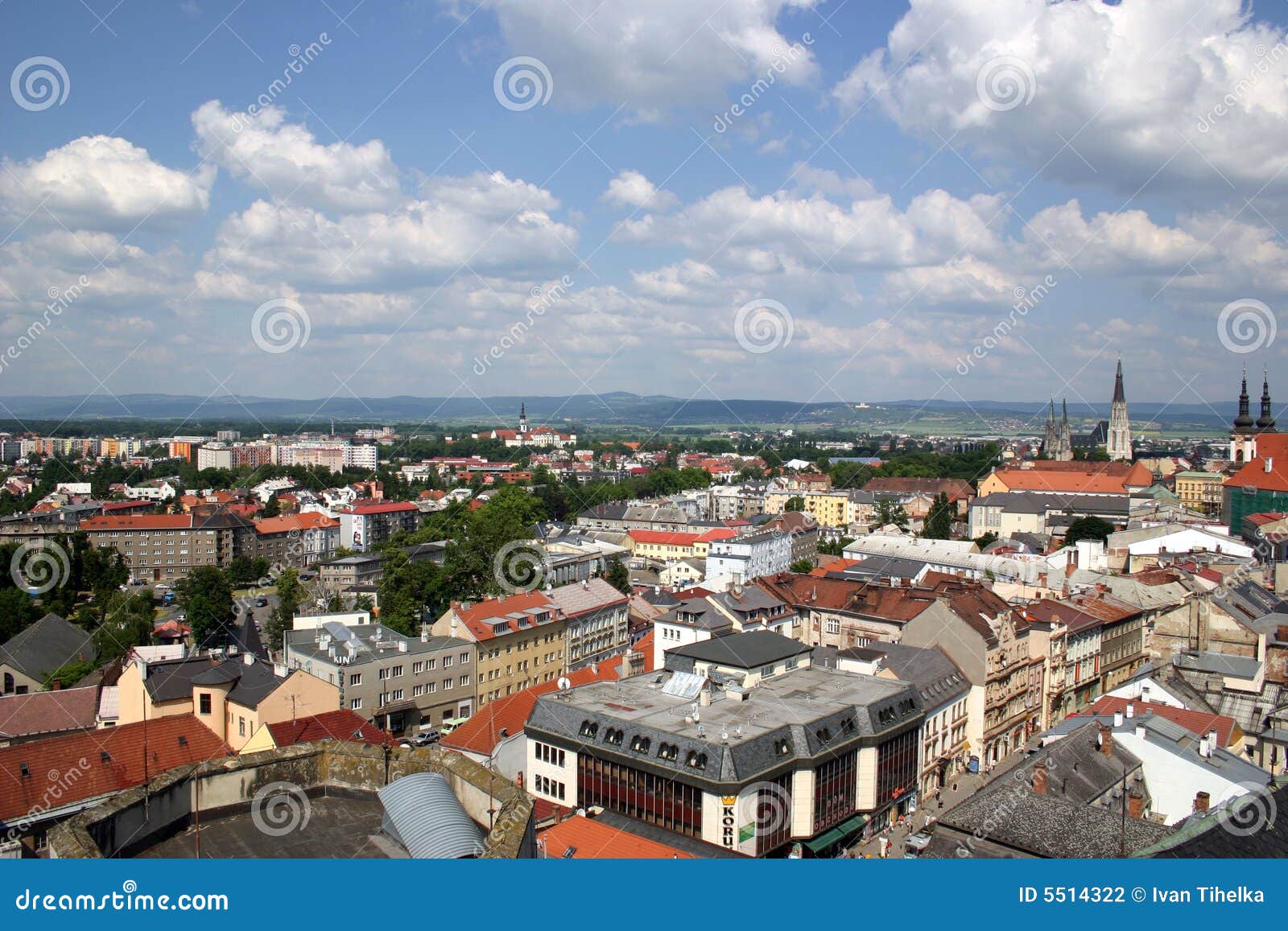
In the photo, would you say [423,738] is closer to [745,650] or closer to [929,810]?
[745,650]

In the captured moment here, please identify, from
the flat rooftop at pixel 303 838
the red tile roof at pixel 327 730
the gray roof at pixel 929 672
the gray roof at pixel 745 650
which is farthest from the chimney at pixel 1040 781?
the flat rooftop at pixel 303 838

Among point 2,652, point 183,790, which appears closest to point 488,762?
point 183,790

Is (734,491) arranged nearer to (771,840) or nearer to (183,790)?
(771,840)

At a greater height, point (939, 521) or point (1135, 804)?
point (1135, 804)

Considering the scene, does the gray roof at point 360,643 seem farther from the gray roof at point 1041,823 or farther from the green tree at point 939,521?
the green tree at point 939,521

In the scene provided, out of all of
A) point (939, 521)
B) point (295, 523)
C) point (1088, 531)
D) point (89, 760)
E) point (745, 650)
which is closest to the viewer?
point (89, 760)

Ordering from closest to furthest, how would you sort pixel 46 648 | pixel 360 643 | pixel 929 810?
1. pixel 929 810
2. pixel 360 643
3. pixel 46 648

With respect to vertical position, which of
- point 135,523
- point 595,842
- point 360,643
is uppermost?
point 360,643

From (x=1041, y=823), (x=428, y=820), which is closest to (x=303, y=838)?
(x=428, y=820)
